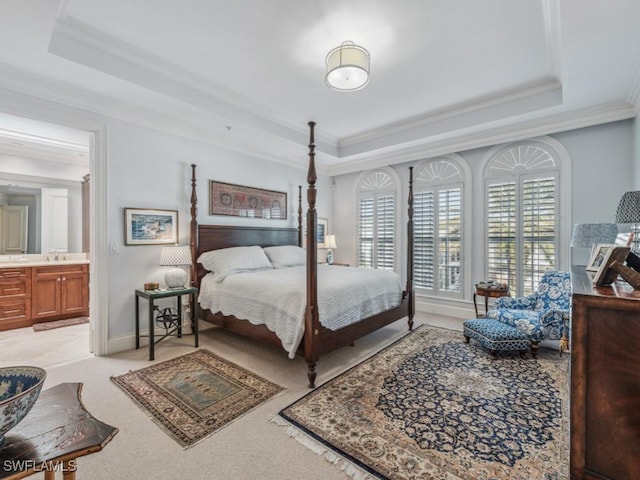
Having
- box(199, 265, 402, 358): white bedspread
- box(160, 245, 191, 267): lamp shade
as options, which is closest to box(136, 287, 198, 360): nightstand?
box(199, 265, 402, 358): white bedspread

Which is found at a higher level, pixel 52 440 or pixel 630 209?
pixel 630 209

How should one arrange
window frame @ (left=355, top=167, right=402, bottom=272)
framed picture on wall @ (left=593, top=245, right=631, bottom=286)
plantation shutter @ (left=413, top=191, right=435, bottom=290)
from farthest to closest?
window frame @ (left=355, top=167, right=402, bottom=272) < plantation shutter @ (left=413, top=191, right=435, bottom=290) < framed picture on wall @ (left=593, top=245, right=631, bottom=286)

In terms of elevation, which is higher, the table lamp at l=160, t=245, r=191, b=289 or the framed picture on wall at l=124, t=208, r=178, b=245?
the framed picture on wall at l=124, t=208, r=178, b=245

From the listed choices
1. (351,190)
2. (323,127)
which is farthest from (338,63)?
(351,190)

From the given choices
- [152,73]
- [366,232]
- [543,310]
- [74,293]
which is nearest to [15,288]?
[74,293]

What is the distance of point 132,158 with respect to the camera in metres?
3.55

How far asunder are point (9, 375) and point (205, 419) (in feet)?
4.58

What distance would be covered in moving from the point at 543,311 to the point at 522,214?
1.47 metres

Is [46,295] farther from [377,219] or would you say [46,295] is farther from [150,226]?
[377,219]

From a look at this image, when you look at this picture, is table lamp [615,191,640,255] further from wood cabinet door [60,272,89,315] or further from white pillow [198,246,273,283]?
wood cabinet door [60,272,89,315]

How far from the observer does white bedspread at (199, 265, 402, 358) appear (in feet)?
9.25

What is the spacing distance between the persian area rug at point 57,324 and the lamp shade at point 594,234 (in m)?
6.43

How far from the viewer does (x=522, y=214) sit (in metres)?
4.19

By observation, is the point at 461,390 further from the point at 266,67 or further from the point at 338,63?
the point at 266,67
